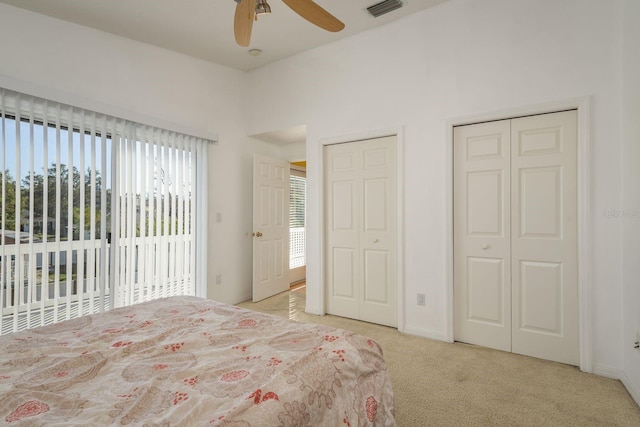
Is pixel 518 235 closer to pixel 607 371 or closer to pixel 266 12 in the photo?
pixel 607 371

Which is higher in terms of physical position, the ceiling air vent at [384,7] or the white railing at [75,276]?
the ceiling air vent at [384,7]

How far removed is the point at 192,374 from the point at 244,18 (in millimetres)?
1922

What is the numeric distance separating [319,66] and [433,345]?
10.4 feet

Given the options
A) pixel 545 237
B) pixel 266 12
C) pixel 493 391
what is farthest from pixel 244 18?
pixel 493 391

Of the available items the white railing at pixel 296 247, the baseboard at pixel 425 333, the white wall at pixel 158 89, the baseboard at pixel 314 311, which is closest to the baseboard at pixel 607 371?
the baseboard at pixel 425 333

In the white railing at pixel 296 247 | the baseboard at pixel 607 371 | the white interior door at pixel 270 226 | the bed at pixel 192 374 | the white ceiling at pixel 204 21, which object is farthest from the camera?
the white railing at pixel 296 247

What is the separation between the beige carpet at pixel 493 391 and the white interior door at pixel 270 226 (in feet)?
6.61

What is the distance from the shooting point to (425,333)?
117 inches

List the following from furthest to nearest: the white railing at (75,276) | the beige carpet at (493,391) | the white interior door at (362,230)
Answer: the white interior door at (362,230)
the white railing at (75,276)
the beige carpet at (493,391)

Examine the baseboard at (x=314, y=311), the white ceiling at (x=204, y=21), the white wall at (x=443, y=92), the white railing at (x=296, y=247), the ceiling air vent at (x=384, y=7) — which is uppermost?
the ceiling air vent at (x=384, y=7)

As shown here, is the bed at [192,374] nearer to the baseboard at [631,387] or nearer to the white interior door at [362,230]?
the baseboard at [631,387]

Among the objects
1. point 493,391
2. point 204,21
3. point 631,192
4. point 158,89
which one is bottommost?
point 493,391

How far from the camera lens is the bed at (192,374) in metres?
0.92

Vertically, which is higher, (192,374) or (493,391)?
(192,374)
